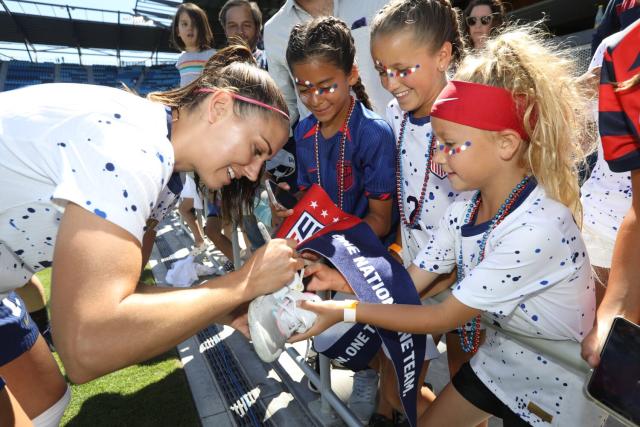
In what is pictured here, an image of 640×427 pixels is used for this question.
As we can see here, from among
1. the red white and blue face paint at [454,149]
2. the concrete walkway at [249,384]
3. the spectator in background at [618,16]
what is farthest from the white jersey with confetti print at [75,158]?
the spectator in background at [618,16]

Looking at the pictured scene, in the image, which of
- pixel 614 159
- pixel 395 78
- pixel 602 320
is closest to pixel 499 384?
pixel 602 320

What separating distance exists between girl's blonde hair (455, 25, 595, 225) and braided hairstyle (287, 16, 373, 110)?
828 mm

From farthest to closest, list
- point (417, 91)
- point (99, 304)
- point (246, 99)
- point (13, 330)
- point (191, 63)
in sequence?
point (191, 63) → point (417, 91) → point (13, 330) → point (246, 99) → point (99, 304)

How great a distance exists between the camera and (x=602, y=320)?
120 cm

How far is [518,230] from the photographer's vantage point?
1.30 meters

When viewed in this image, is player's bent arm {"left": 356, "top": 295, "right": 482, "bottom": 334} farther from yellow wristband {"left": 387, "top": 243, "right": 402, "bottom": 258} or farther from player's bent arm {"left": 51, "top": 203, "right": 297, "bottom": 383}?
yellow wristband {"left": 387, "top": 243, "right": 402, "bottom": 258}

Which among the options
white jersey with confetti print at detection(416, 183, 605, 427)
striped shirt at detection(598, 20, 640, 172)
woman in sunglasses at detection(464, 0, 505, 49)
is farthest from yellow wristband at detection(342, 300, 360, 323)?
woman in sunglasses at detection(464, 0, 505, 49)

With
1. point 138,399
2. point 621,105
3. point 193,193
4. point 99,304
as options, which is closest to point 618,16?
point 621,105

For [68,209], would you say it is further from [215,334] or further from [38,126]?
[215,334]

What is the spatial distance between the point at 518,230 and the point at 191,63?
4041 millimetres

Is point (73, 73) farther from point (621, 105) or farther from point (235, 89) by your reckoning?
point (621, 105)

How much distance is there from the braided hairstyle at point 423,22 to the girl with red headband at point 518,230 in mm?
490

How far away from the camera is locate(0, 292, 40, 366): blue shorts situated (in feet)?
5.48

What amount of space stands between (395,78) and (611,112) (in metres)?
0.91
